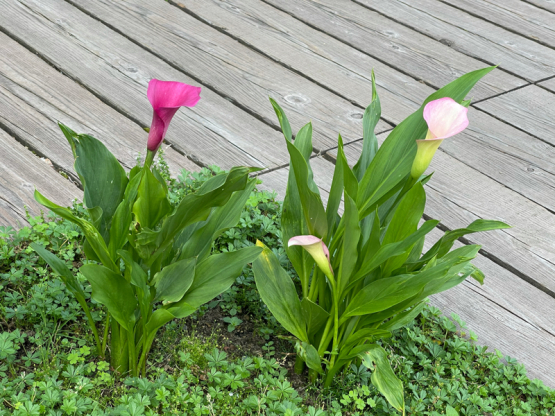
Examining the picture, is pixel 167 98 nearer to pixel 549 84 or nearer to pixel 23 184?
pixel 23 184

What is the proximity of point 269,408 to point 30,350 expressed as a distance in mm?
608

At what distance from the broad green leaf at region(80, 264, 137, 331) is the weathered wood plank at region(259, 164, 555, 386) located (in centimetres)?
100

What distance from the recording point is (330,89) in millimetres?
2836

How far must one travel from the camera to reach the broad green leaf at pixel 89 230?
1.21 meters

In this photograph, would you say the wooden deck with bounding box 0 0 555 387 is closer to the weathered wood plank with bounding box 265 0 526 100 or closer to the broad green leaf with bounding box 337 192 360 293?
the weathered wood plank with bounding box 265 0 526 100

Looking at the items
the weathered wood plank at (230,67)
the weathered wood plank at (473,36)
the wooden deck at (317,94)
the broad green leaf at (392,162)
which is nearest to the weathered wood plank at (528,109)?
the wooden deck at (317,94)

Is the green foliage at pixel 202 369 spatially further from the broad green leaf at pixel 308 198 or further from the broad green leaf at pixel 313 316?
the broad green leaf at pixel 308 198

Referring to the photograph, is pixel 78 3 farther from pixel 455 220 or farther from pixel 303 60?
pixel 455 220

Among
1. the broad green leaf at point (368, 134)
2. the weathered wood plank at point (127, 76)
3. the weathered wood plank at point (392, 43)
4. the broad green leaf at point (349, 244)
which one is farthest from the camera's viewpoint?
the weathered wood plank at point (392, 43)

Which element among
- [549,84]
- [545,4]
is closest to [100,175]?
[549,84]

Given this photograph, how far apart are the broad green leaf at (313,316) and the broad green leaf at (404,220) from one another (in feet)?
0.58

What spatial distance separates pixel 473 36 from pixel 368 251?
239 cm

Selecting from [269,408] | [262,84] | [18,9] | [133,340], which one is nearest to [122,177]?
[133,340]

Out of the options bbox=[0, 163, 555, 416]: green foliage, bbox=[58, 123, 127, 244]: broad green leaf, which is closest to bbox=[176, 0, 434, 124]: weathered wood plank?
bbox=[0, 163, 555, 416]: green foliage
